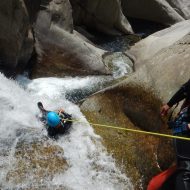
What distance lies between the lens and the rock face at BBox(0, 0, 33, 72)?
10453 millimetres

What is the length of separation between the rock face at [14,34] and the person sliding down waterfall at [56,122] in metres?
2.53

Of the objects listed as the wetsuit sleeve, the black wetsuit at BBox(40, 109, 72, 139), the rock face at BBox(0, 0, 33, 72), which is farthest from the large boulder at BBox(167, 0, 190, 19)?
the wetsuit sleeve

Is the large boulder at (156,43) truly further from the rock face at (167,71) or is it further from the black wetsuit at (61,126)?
the black wetsuit at (61,126)

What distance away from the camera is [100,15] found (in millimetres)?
16219

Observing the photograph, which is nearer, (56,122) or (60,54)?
(56,122)

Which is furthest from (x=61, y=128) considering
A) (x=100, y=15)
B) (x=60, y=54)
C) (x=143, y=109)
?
(x=100, y=15)

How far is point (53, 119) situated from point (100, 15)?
28.1 ft

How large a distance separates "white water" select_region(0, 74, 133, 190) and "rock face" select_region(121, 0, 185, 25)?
9.00 meters

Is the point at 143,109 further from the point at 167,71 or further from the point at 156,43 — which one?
the point at 156,43

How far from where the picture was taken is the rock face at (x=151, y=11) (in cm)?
1822

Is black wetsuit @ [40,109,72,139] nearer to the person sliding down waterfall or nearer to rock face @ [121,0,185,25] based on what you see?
the person sliding down waterfall

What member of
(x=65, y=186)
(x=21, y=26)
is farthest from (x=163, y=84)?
(x=21, y=26)

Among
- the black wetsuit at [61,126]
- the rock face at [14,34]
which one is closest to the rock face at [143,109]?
the black wetsuit at [61,126]

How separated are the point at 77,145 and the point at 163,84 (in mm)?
2438
